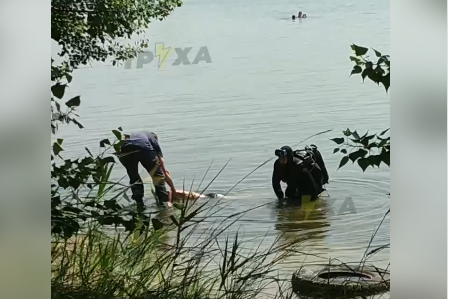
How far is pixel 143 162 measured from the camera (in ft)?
6.37

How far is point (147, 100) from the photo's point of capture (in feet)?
6.34

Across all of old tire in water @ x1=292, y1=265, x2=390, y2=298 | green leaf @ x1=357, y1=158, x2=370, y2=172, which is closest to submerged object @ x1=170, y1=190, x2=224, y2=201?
old tire in water @ x1=292, y1=265, x2=390, y2=298

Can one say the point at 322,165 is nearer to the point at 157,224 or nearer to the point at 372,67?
the point at 372,67

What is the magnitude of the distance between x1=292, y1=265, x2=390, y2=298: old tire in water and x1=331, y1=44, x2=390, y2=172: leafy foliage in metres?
0.33

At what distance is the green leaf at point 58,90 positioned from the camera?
1.97 metres

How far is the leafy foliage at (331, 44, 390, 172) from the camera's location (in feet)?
6.11

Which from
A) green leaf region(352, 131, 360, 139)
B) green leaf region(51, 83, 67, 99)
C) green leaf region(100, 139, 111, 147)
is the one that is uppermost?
green leaf region(51, 83, 67, 99)

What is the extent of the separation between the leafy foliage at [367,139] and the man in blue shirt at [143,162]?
0.57 meters

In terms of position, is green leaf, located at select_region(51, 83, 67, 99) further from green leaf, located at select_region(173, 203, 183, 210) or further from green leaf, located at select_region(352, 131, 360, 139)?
green leaf, located at select_region(352, 131, 360, 139)

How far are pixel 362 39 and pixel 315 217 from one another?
0.59m

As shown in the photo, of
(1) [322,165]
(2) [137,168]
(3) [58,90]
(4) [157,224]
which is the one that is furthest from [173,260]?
(3) [58,90]
